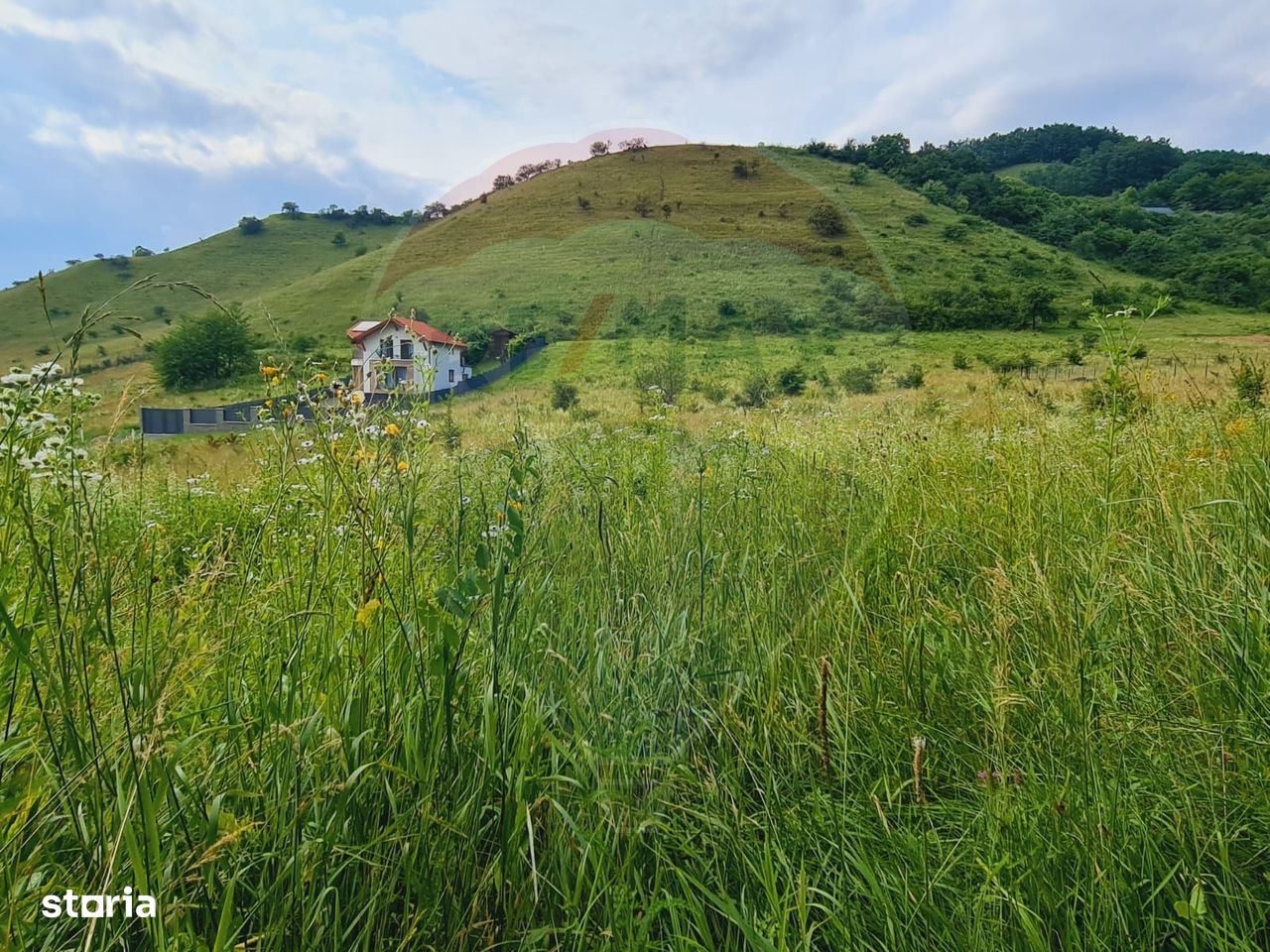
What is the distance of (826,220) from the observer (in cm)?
4028

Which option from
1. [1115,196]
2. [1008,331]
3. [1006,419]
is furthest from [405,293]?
Answer: [1115,196]

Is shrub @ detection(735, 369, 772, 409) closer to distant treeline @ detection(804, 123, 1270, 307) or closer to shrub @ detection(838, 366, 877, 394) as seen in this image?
shrub @ detection(838, 366, 877, 394)

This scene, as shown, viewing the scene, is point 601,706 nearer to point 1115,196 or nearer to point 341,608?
point 341,608

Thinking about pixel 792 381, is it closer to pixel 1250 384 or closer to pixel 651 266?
pixel 1250 384

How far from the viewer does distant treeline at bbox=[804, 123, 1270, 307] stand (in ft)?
177

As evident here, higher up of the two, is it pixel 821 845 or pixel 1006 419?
pixel 1006 419

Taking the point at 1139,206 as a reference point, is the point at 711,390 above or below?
below

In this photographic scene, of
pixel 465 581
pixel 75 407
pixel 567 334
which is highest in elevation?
pixel 567 334

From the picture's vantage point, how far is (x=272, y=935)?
0.89 meters

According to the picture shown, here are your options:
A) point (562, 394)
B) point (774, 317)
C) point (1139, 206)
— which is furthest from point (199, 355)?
point (1139, 206)

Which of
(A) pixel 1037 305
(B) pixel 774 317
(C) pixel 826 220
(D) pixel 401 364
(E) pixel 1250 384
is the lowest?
(E) pixel 1250 384

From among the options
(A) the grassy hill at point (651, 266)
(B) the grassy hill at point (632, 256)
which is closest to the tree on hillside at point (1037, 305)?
(A) the grassy hill at point (651, 266)

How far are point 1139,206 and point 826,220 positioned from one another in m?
52.8

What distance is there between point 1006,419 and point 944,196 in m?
61.3
